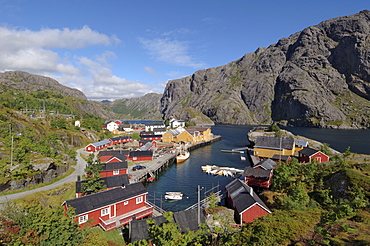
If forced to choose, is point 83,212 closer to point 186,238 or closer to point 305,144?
point 186,238

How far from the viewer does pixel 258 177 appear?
41656mm

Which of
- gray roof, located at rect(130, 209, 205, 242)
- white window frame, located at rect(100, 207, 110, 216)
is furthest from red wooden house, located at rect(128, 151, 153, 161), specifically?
gray roof, located at rect(130, 209, 205, 242)

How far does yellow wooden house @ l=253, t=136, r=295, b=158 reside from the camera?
60.7 meters

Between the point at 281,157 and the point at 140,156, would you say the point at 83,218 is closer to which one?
the point at 140,156

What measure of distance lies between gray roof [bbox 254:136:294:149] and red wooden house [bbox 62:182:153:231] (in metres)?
46.5

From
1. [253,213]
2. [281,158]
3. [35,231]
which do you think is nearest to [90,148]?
[35,231]

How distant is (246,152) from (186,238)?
77.4 m

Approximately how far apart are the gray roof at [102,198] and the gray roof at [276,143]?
46.9m

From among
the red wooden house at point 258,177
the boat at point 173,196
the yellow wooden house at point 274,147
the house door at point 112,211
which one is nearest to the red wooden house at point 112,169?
the boat at point 173,196

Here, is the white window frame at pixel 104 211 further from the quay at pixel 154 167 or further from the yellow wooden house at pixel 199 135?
the yellow wooden house at pixel 199 135

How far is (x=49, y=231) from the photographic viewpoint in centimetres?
1466

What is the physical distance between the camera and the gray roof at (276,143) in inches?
2402

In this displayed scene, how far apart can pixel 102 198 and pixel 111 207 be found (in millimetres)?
1920

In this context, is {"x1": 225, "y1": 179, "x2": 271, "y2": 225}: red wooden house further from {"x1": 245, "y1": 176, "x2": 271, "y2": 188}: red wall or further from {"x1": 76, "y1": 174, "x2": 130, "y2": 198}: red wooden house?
{"x1": 76, "y1": 174, "x2": 130, "y2": 198}: red wooden house
